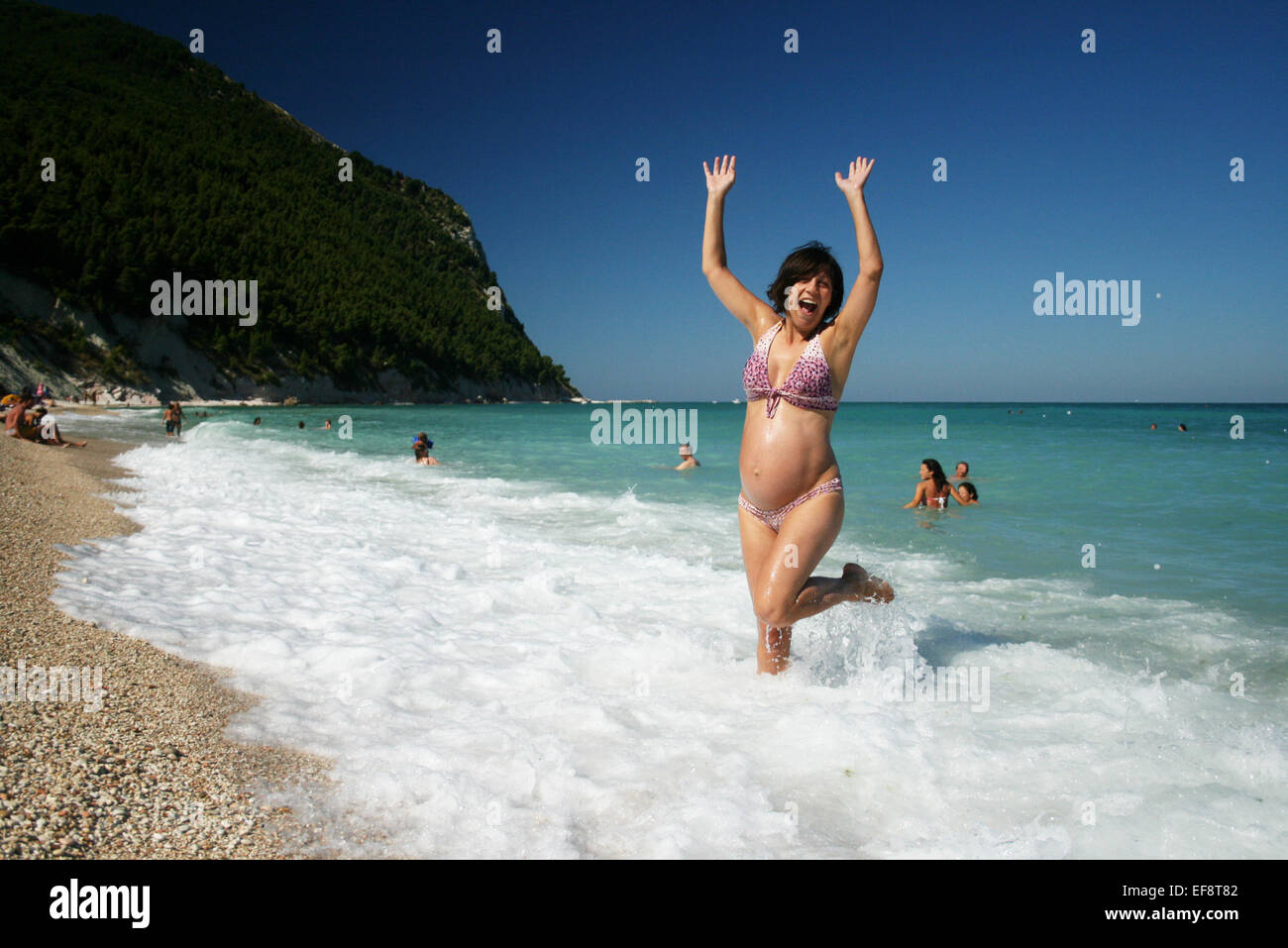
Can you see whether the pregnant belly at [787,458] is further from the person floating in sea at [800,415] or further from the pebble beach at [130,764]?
the pebble beach at [130,764]

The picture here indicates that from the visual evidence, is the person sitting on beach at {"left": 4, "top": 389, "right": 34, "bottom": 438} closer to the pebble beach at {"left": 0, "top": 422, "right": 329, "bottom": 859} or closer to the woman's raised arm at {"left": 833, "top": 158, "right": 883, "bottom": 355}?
the pebble beach at {"left": 0, "top": 422, "right": 329, "bottom": 859}

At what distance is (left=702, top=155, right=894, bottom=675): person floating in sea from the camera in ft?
11.4

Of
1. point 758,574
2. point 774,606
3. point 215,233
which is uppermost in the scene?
point 215,233

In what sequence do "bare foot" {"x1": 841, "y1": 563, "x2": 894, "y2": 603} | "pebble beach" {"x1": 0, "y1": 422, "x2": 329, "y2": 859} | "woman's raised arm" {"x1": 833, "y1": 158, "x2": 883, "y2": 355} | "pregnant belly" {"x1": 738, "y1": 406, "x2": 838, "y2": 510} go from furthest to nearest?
"bare foot" {"x1": 841, "y1": 563, "x2": 894, "y2": 603} → "pregnant belly" {"x1": 738, "y1": 406, "x2": 838, "y2": 510} → "woman's raised arm" {"x1": 833, "y1": 158, "x2": 883, "y2": 355} → "pebble beach" {"x1": 0, "y1": 422, "x2": 329, "y2": 859}

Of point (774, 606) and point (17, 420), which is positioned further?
point (17, 420)

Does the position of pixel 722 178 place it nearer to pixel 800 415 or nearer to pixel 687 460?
pixel 800 415

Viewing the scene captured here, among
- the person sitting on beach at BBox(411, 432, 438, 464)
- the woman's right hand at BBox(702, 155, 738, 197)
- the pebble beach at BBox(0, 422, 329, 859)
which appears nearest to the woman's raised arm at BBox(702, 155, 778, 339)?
the woman's right hand at BBox(702, 155, 738, 197)

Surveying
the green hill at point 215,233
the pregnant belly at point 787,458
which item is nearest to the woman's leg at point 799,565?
the pregnant belly at point 787,458

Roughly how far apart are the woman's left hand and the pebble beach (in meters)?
3.74

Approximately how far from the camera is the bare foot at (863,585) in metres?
3.93

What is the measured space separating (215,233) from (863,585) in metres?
98.2

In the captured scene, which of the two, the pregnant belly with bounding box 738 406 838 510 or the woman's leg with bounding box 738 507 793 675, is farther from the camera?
the woman's leg with bounding box 738 507 793 675

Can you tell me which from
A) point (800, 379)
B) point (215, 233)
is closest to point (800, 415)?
point (800, 379)

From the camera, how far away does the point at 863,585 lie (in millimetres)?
3965
